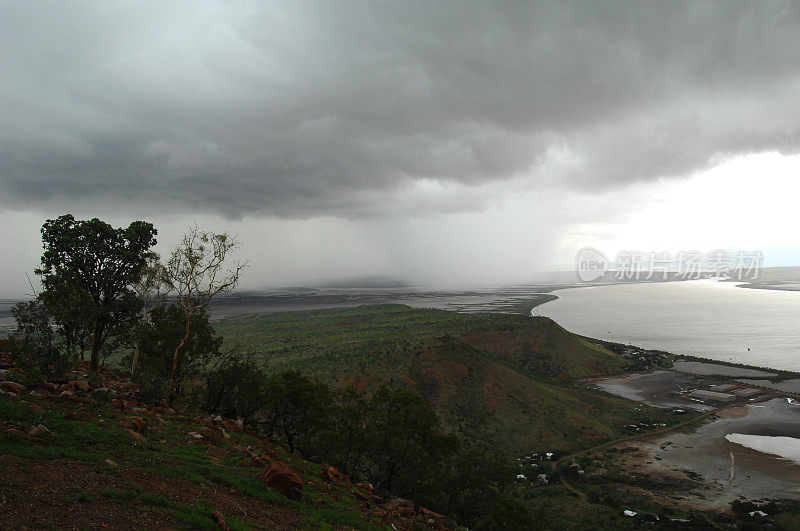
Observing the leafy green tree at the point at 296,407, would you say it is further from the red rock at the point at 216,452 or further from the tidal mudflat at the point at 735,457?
the tidal mudflat at the point at 735,457

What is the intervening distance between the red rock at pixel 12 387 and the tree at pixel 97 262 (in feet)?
35.8

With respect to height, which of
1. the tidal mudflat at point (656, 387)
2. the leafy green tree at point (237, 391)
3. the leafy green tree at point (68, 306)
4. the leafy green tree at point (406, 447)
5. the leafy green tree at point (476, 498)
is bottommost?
the tidal mudflat at point (656, 387)

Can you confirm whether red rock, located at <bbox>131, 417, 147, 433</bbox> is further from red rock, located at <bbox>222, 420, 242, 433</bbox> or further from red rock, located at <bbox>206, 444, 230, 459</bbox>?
red rock, located at <bbox>222, 420, 242, 433</bbox>

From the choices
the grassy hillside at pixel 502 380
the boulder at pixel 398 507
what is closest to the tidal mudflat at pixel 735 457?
the grassy hillside at pixel 502 380

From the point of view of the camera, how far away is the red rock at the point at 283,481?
15.3m

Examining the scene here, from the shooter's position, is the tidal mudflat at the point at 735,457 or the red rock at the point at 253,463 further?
the tidal mudflat at the point at 735,457

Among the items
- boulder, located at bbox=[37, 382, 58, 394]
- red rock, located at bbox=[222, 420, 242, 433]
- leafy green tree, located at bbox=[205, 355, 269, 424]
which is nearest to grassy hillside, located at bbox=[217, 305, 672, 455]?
leafy green tree, located at bbox=[205, 355, 269, 424]

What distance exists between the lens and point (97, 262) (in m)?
27.7

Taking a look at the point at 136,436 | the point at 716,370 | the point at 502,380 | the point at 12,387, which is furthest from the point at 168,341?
the point at 716,370

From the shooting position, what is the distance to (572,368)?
106312 millimetres

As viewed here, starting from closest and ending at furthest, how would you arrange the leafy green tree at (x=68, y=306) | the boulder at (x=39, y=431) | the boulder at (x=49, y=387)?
the boulder at (x=39, y=431)
the boulder at (x=49, y=387)
the leafy green tree at (x=68, y=306)

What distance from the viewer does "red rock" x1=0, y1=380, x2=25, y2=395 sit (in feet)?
55.1

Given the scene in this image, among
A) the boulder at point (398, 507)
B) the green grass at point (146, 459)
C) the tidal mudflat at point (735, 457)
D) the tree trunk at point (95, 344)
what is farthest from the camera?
the tidal mudflat at point (735, 457)

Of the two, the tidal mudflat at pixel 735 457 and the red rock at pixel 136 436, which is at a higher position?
the red rock at pixel 136 436
